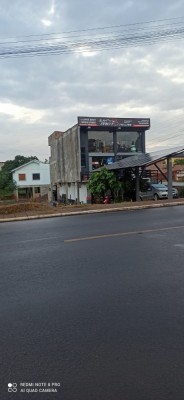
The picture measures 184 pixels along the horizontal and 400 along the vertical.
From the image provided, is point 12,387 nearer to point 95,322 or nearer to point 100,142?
point 95,322

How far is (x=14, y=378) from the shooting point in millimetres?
3365

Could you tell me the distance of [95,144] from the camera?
45000 mm

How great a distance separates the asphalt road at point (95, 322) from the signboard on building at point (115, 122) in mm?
35267

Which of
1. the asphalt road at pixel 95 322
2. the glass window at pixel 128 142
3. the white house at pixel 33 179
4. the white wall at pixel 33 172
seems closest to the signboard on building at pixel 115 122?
the glass window at pixel 128 142

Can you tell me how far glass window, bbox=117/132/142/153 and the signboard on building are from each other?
1.47 meters

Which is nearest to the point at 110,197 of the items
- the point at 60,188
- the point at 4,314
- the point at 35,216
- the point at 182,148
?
the point at 182,148

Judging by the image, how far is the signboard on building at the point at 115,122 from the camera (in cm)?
4269

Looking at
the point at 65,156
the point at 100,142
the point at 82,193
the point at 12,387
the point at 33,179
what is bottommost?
the point at 12,387

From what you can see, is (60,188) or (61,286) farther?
(60,188)

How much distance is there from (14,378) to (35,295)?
2170 mm

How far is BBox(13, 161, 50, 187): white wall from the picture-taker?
2677 inches

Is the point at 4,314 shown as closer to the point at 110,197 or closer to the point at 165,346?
the point at 165,346

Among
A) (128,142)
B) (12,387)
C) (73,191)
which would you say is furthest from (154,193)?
(12,387)

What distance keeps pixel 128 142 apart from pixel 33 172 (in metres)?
27.5
